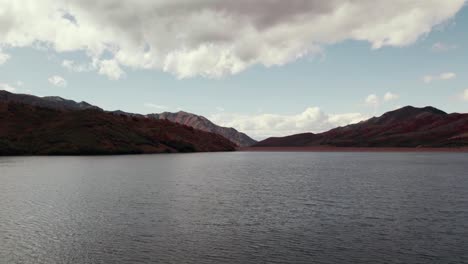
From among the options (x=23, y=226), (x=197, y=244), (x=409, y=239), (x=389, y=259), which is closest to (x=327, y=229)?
(x=409, y=239)

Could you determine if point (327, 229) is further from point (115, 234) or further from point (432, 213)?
point (115, 234)

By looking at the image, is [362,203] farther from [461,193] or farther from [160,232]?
[160,232]

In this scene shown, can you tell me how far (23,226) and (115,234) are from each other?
12120 millimetres

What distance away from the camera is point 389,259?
100.0ft

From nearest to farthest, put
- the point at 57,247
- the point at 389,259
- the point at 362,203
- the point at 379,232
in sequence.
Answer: the point at 389,259, the point at 57,247, the point at 379,232, the point at 362,203

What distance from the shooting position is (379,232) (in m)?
39.0

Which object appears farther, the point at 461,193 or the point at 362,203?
the point at 461,193

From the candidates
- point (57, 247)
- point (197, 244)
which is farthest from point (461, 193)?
point (57, 247)

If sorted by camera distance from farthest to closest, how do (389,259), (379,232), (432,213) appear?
(432,213)
(379,232)
(389,259)

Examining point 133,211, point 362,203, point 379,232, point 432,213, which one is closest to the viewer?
point 379,232

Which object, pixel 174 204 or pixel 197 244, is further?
pixel 174 204

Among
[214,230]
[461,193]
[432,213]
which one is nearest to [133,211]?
[214,230]

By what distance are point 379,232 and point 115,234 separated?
26.8m

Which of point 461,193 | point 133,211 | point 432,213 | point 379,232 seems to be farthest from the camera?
point 461,193
